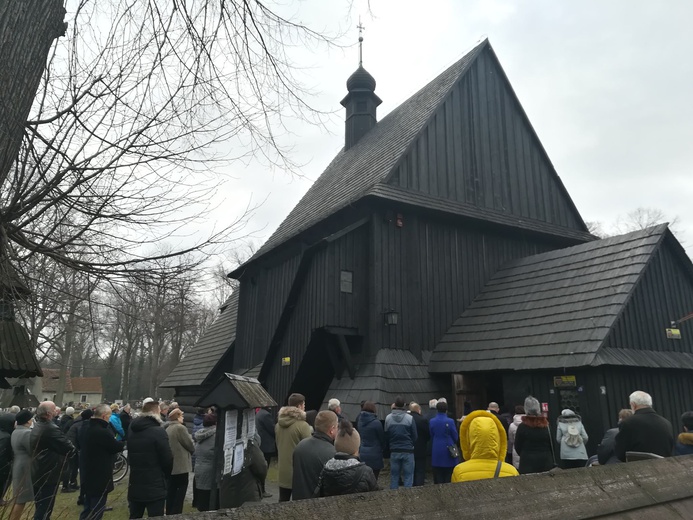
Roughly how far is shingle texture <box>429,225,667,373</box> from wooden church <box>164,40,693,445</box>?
0.04 metres

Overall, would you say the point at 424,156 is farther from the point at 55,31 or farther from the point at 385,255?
the point at 55,31

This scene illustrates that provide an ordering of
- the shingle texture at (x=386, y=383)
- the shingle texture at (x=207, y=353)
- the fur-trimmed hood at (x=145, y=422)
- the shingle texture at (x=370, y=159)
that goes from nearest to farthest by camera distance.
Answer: the fur-trimmed hood at (x=145, y=422)
the shingle texture at (x=386, y=383)
the shingle texture at (x=370, y=159)
the shingle texture at (x=207, y=353)

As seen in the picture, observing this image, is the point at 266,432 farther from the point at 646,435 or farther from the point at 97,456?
the point at 646,435

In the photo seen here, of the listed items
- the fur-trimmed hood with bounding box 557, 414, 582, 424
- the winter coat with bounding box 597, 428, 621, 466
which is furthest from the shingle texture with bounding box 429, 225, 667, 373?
the winter coat with bounding box 597, 428, 621, 466

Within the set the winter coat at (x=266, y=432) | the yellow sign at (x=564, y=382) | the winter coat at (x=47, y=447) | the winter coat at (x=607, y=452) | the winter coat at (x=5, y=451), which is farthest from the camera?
the yellow sign at (x=564, y=382)

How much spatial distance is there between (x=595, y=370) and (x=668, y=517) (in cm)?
831

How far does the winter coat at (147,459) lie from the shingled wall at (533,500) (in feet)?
16.9

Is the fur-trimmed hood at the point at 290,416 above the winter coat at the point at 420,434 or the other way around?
above

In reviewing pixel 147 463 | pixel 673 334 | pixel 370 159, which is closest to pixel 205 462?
pixel 147 463

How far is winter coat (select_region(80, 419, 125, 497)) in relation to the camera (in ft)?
20.9

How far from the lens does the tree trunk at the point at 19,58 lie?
3.46 metres

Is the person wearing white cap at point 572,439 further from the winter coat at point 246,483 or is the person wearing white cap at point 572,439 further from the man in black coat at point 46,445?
the man in black coat at point 46,445

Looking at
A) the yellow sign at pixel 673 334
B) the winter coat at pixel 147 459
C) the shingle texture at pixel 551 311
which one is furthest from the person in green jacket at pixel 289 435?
the yellow sign at pixel 673 334

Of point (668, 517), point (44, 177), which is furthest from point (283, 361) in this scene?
point (668, 517)
